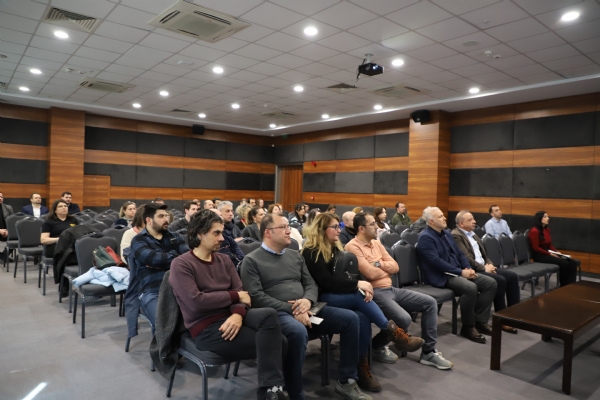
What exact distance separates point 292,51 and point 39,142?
8.91 meters

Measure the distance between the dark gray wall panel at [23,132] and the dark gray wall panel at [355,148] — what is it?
890 cm

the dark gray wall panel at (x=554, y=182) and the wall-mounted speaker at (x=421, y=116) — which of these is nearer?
the dark gray wall panel at (x=554, y=182)

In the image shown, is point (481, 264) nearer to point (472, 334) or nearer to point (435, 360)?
point (472, 334)

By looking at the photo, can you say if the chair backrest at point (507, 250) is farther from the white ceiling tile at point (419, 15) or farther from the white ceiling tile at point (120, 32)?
the white ceiling tile at point (120, 32)

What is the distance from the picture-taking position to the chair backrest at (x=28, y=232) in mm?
6035

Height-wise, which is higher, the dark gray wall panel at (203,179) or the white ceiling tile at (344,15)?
the white ceiling tile at (344,15)

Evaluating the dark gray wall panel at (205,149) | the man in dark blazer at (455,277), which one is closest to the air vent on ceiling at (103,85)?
the dark gray wall panel at (205,149)

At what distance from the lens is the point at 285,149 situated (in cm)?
1598

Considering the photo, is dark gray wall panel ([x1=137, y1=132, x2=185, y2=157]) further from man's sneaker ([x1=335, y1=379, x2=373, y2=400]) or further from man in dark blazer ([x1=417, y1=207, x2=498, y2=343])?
man's sneaker ([x1=335, y1=379, x2=373, y2=400])

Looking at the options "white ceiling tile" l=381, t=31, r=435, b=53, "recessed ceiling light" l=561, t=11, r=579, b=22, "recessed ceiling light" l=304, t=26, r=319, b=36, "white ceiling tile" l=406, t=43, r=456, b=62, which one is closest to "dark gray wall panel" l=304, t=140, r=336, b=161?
"white ceiling tile" l=406, t=43, r=456, b=62

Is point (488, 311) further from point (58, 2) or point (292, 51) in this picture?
point (58, 2)

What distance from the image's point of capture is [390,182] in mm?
12148

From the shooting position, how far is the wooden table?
3041 mm

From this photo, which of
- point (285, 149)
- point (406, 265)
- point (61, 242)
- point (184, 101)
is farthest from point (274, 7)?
point (285, 149)
